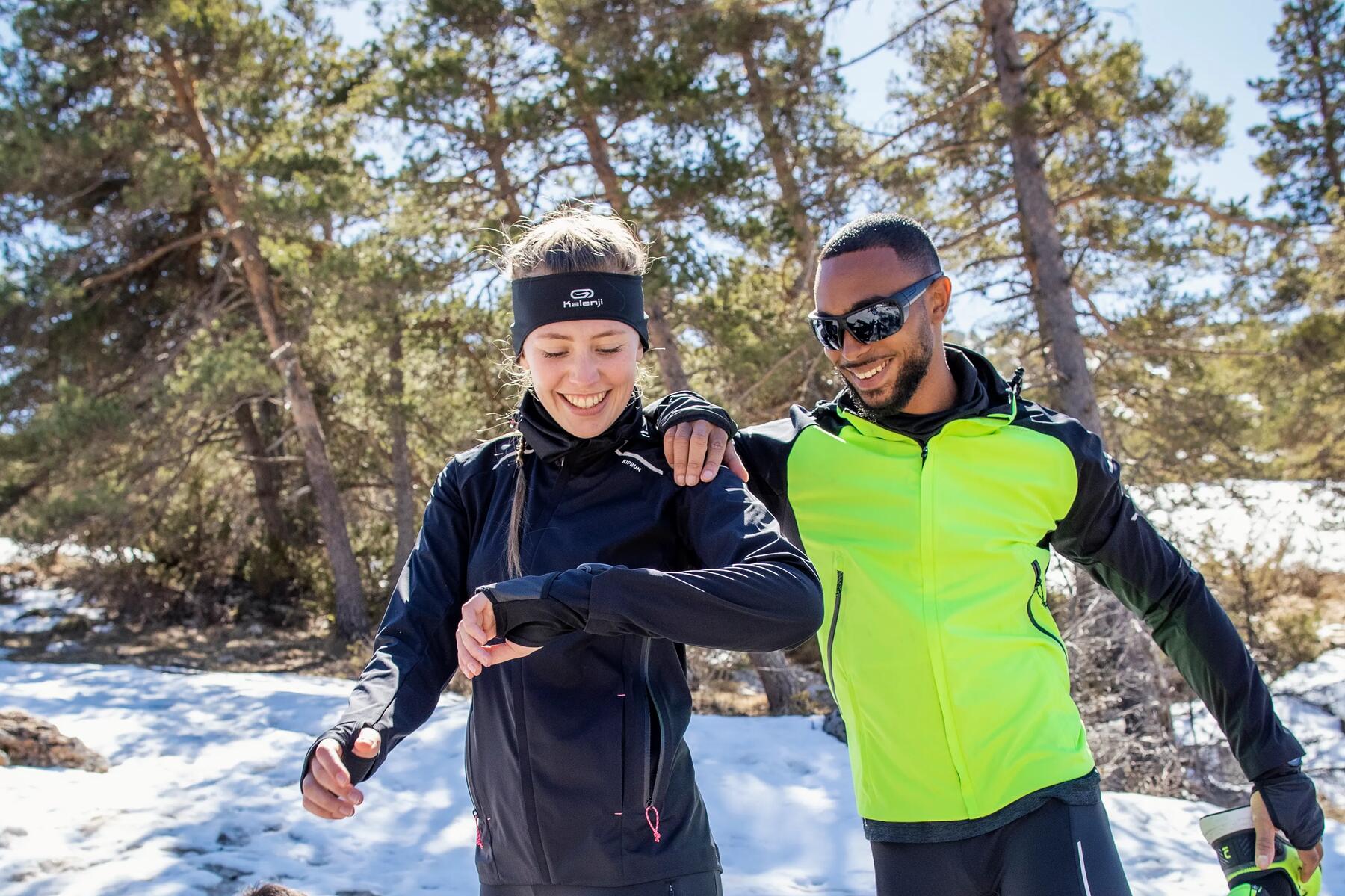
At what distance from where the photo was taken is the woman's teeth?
83.4 inches

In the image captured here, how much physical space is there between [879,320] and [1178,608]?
1.00 metres

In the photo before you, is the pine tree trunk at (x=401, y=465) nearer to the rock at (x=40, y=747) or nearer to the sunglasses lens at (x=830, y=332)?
the rock at (x=40, y=747)

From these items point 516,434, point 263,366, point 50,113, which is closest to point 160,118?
point 50,113

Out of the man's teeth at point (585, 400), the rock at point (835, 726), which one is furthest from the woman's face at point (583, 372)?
the rock at point (835, 726)

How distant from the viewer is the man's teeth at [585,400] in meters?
2.12

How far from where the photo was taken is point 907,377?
2.59m

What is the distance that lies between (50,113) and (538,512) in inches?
599

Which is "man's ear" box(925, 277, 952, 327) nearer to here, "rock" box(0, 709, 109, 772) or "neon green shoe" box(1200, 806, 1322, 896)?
"neon green shoe" box(1200, 806, 1322, 896)

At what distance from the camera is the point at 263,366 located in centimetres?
1437

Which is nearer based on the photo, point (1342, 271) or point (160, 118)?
point (1342, 271)

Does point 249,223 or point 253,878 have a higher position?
point 249,223

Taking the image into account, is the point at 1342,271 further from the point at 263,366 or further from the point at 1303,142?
the point at 263,366

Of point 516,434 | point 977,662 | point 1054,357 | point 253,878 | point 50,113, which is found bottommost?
point 253,878

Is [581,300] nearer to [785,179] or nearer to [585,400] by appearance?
[585,400]
